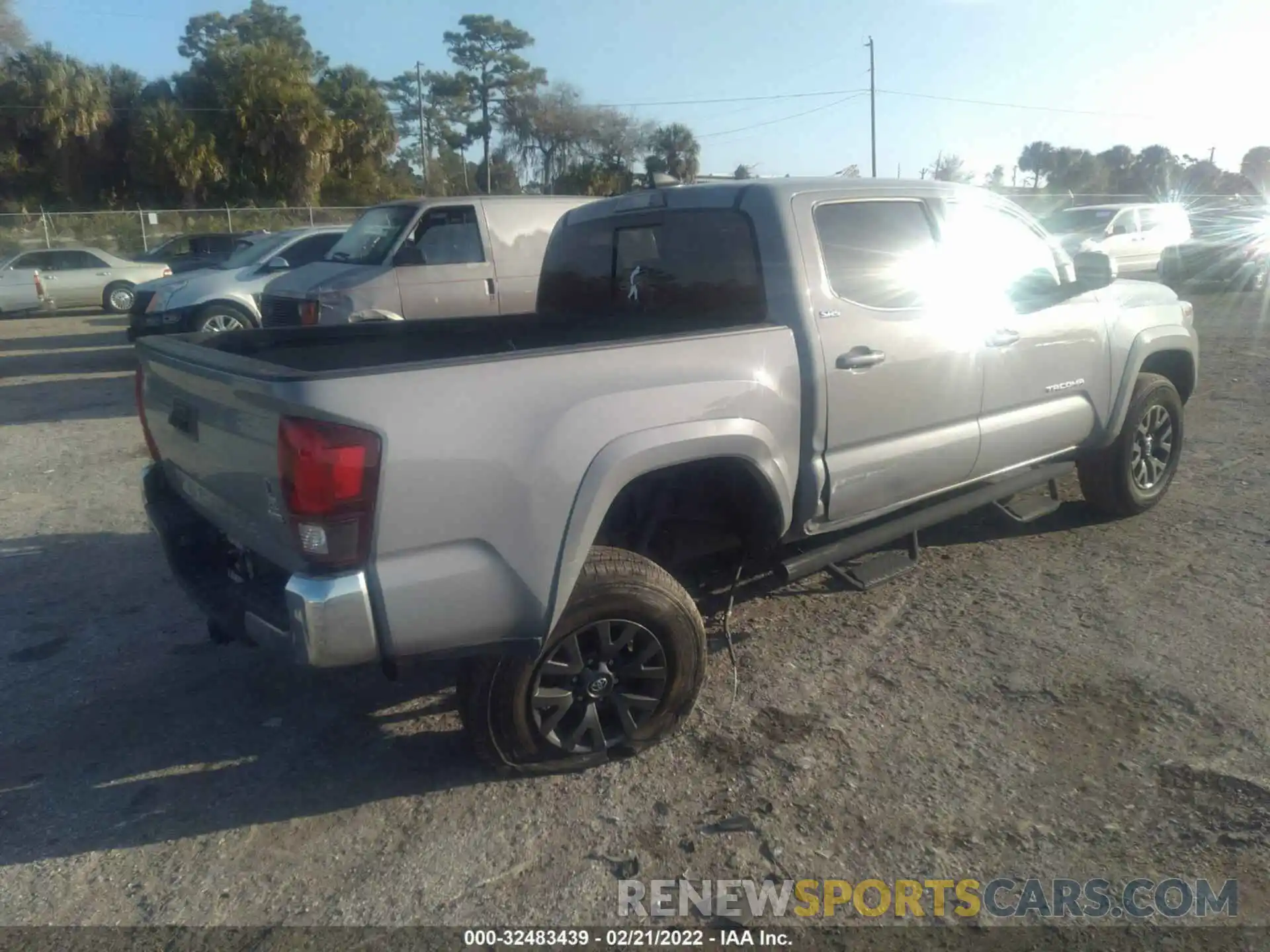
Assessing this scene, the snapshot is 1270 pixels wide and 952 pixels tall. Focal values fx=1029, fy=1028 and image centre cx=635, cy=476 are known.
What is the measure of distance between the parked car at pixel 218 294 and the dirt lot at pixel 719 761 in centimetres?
773

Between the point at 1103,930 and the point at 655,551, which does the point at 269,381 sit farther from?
the point at 1103,930

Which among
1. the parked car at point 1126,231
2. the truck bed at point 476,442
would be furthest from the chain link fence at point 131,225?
the truck bed at point 476,442

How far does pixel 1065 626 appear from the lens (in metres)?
4.67

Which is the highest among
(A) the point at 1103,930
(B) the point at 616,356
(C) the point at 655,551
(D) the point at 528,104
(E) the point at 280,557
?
(D) the point at 528,104

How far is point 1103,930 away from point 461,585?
203cm

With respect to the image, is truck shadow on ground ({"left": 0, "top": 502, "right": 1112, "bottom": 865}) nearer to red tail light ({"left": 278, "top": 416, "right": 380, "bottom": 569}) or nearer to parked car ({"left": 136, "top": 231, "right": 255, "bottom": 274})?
red tail light ({"left": 278, "top": 416, "right": 380, "bottom": 569})

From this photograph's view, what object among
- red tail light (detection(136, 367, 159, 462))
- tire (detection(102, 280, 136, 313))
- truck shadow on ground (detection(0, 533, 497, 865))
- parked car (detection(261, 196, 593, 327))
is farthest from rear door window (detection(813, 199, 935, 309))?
tire (detection(102, 280, 136, 313))

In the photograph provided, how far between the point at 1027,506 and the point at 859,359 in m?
2.01

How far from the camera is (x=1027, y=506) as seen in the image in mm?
5539

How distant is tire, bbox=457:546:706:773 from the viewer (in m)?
3.38

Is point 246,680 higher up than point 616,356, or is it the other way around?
point 616,356

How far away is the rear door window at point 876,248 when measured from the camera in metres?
4.16

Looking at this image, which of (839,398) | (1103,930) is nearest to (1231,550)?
(839,398)
